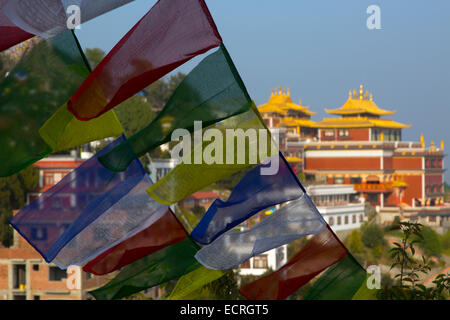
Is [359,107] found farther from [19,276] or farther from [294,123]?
[19,276]

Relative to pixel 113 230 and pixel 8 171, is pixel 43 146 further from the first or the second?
pixel 113 230

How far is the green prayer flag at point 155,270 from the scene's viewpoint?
3268 mm

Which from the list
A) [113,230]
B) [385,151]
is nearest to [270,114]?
[385,151]

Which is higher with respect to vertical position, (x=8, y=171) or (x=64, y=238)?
(x=8, y=171)

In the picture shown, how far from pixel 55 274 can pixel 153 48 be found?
1362cm

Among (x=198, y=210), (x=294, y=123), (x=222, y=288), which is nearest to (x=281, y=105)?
(x=294, y=123)

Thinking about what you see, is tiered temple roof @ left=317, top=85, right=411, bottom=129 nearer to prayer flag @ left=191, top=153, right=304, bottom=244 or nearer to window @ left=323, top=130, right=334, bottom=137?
window @ left=323, top=130, right=334, bottom=137

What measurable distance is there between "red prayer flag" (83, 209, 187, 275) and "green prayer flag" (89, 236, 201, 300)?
0.03 m

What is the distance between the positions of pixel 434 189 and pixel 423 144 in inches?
75.5

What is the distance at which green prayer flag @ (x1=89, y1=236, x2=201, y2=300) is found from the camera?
3268mm

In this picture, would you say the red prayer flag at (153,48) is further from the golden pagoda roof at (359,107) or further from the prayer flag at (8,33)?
the golden pagoda roof at (359,107)

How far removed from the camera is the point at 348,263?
10.3 ft

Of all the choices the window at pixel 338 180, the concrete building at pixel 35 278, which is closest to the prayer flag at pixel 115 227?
the concrete building at pixel 35 278

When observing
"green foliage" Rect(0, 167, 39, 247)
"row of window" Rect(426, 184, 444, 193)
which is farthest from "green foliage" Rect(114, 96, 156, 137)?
"row of window" Rect(426, 184, 444, 193)
